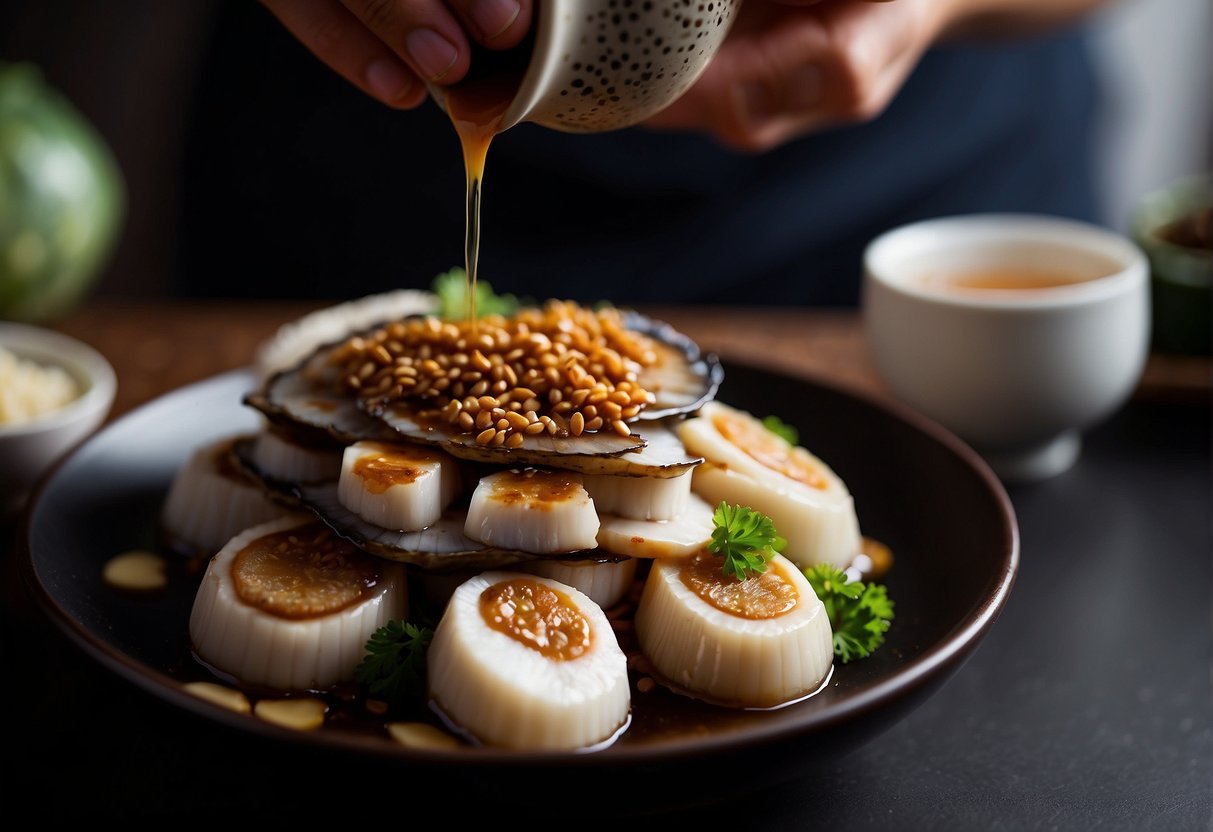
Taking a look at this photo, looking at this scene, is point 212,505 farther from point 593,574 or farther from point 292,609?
point 593,574

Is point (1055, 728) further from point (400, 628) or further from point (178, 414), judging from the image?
point (178, 414)

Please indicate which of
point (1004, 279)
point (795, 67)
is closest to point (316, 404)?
point (795, 67)

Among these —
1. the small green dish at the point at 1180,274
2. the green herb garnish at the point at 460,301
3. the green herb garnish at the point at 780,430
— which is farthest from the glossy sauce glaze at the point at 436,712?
the small green dish at the point at 1180,274

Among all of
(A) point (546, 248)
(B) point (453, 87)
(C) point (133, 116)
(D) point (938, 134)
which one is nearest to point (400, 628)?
(B) point (453, 87)

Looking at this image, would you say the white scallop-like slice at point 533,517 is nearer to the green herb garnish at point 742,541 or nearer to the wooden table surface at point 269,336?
the green herb garnish at point 742,541

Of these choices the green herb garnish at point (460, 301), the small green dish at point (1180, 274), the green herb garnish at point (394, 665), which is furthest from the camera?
the small green dish at point (1180, 274)

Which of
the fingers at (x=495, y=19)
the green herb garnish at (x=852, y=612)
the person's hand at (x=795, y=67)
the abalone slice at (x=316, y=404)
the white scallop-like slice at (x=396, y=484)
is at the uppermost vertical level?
the fingers at (x=495, y=19)

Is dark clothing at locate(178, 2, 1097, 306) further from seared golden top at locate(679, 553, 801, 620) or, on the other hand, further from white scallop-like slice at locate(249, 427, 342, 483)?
seared golden top at locate(679, 553, 801, 620)
